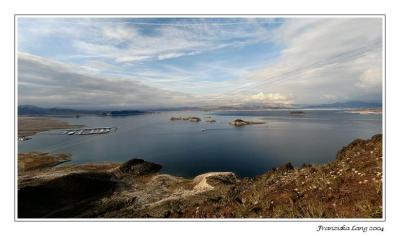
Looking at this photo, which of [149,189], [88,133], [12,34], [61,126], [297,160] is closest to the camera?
[12,34]

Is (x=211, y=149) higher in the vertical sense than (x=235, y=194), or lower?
lower

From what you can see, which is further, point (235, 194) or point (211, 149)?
point (211, 149)

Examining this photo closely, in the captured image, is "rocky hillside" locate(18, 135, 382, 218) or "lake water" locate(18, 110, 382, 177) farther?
"lake water" locate(18, 110, 382, 177)

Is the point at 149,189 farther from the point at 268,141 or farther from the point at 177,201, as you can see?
the point at 268,141

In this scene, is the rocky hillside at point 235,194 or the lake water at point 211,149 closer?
the rocky hillside at point 235,194

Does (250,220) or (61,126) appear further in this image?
(61,126)

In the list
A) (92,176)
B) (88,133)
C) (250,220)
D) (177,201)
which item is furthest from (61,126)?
(250,220)

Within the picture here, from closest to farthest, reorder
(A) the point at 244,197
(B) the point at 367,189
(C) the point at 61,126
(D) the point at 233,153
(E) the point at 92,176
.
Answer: (B) the point at 367,189, (A) the point at 244,197, (E) the point at 92,176, (D) the point at 233,153, (C) the point at 61,126

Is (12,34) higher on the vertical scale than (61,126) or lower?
higher
